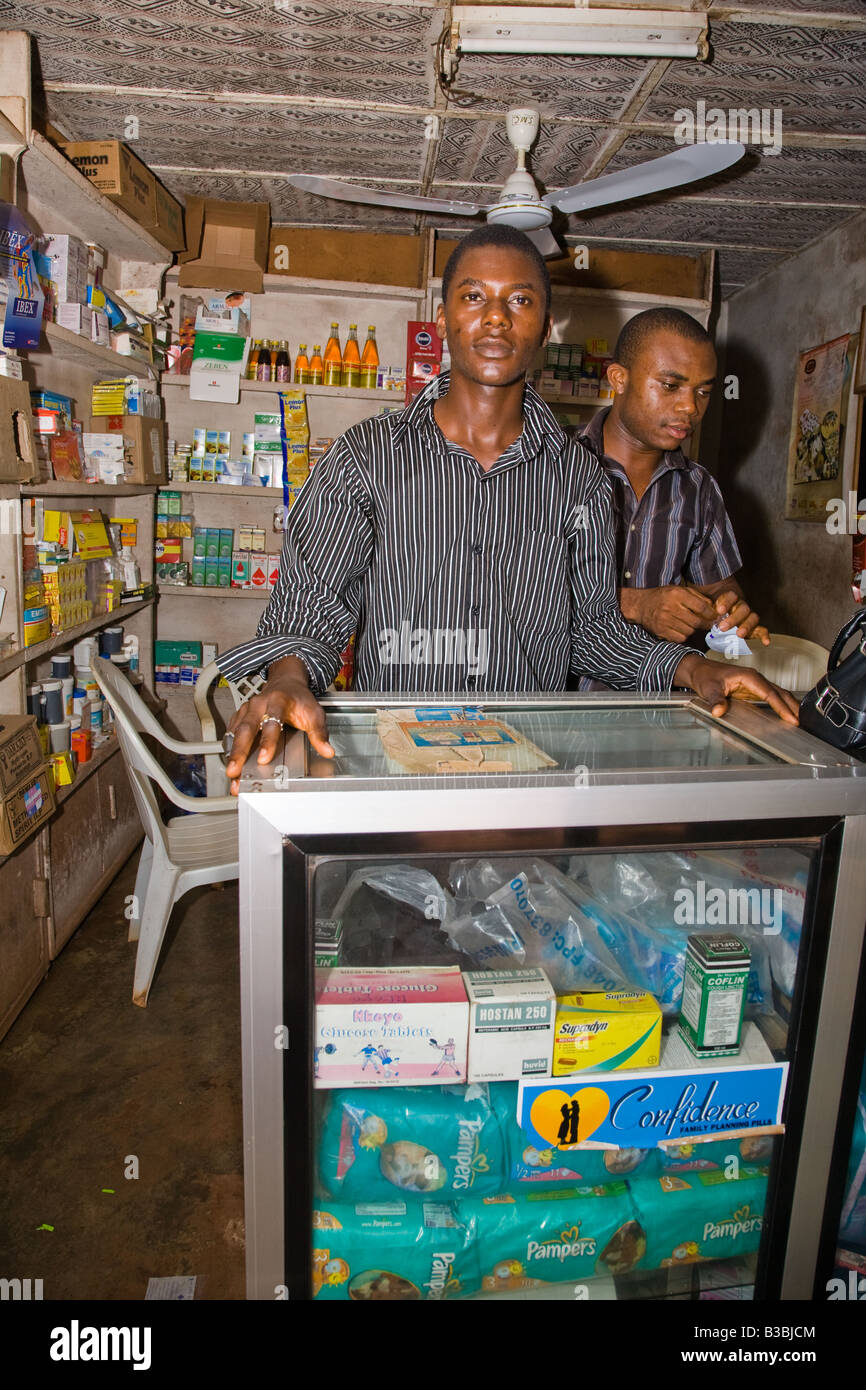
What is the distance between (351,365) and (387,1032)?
13.9ft

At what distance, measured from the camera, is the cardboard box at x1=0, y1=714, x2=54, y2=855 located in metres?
2.50

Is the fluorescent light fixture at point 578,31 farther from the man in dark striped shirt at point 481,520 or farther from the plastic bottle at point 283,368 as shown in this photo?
the plastic bottle at point 283,368

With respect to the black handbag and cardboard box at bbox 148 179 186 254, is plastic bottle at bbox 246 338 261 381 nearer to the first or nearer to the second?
cardboard box at bbox 148 179 186 254

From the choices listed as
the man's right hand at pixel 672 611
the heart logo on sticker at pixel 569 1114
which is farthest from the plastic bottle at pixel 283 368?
the heart logo on sticker at pixel 569 1114

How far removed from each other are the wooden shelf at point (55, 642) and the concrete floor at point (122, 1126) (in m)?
1.14

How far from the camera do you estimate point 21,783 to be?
2598 mm

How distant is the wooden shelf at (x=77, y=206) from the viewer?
291cm

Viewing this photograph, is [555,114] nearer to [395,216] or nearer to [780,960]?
[395,216]

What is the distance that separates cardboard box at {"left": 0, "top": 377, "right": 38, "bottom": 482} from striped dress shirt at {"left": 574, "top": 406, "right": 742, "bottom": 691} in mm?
1629


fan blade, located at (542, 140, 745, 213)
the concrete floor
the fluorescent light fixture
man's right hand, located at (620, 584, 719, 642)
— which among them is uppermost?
the fluorescent light fixture

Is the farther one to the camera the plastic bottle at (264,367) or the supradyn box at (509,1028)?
the plastic bottle at (264,367)

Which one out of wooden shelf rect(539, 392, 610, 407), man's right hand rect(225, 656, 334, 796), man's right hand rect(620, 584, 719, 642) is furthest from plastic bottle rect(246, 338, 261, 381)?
man's right hand rect(225, 656, 334, 796)

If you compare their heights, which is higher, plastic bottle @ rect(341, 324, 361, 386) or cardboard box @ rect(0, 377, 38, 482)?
plastic bottle @ rect(341, 324, 361, 386)

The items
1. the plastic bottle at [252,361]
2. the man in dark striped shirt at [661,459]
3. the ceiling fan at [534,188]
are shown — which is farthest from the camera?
the plastic bottle at [252,361]
